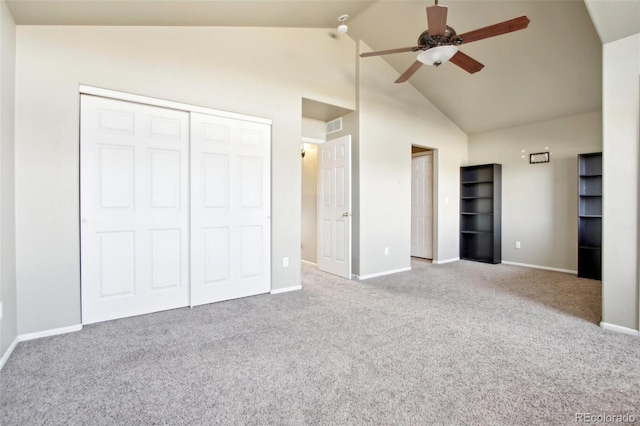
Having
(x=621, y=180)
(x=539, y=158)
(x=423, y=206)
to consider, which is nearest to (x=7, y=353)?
(x=621, y=180)

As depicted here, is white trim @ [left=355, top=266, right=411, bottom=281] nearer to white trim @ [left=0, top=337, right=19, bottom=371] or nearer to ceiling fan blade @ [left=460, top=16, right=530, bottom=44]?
ceiling fan blade @ [left=460, top=16, right=530, bottom=44]

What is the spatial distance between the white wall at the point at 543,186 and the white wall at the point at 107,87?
13.6ft

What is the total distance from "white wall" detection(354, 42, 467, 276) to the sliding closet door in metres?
1.53

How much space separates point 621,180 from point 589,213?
104 inches

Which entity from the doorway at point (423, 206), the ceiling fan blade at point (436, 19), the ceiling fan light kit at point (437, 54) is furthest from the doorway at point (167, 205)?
the doorway at point (423, 206)

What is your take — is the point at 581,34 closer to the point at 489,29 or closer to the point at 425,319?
the point at 489,29

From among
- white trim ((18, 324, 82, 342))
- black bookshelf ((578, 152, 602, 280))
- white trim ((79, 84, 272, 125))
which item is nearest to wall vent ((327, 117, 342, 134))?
white trim ((79, 84, 272, 125))

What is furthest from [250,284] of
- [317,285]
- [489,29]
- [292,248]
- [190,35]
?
[489,29]

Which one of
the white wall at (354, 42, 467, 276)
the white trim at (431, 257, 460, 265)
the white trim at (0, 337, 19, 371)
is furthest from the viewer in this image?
the white trim at (431, 257, 460, 265)

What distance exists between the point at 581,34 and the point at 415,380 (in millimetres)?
4163

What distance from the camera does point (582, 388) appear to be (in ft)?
5.74

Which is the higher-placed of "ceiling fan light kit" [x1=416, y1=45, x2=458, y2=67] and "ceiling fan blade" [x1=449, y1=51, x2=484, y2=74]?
"ceiling fan blade" [x1=449, y1=51, x2=484, y2=74]
